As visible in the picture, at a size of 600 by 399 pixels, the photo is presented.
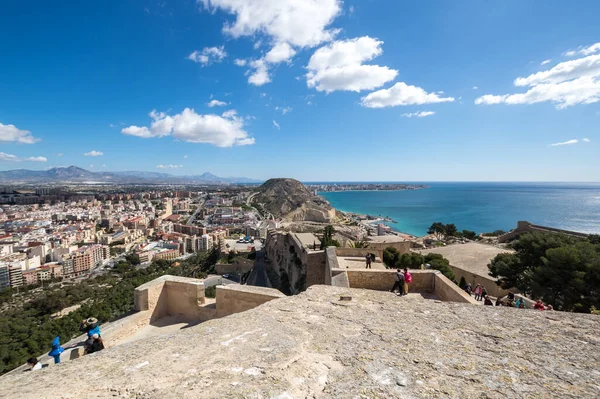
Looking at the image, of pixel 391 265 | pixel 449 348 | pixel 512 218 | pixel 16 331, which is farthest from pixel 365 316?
pixel 512 218

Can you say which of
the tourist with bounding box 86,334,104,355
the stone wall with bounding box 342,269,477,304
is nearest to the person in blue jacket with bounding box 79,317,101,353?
the tourist with bounding box 86,334,104,355

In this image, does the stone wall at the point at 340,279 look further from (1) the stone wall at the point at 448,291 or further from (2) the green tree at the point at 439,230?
(2) the green tree at the point at 439,230

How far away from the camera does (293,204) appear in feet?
278

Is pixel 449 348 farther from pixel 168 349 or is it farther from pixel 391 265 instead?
pixel 391 265

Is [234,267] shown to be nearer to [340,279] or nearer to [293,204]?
[340,279]

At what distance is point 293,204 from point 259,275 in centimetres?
5741

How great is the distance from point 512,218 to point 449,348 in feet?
261

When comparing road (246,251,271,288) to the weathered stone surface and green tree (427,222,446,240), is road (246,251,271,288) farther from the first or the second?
green tree (427,222,446,240)

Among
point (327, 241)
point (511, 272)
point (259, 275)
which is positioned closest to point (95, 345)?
point (327, 241)

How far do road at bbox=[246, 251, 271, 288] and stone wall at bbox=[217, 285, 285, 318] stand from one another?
17835mm

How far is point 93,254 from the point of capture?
45875 millimetres

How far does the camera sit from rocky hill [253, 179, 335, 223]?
2767 inches

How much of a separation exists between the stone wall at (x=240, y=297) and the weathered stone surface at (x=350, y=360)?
903mm

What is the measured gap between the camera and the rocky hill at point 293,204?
2767 inches
